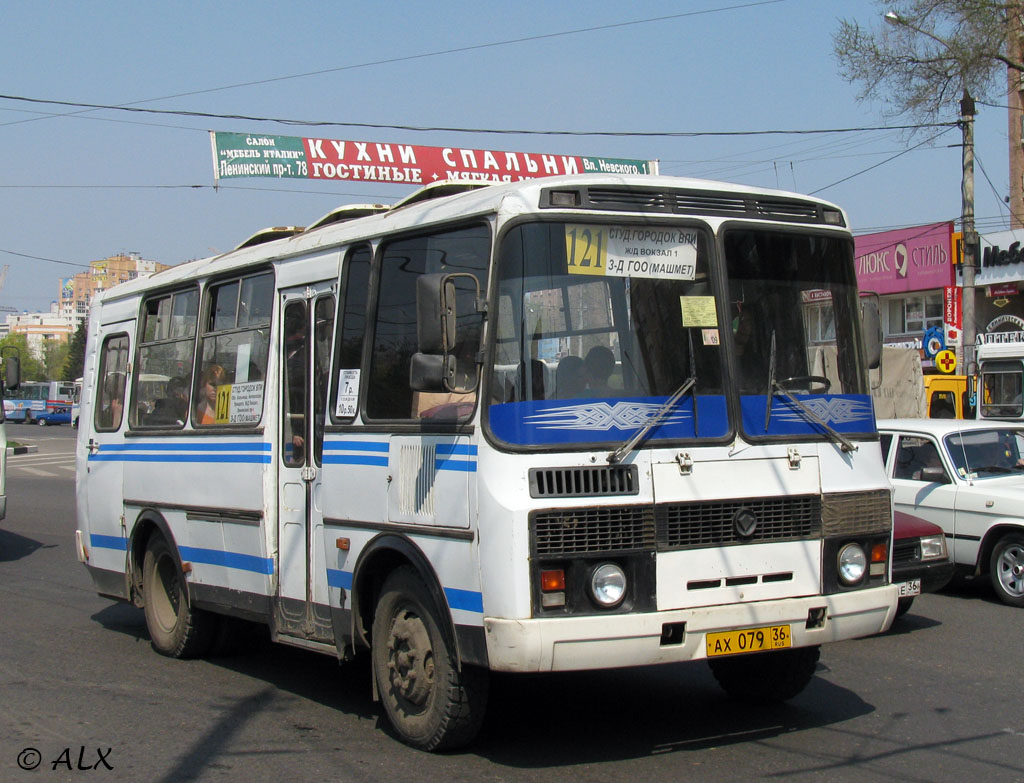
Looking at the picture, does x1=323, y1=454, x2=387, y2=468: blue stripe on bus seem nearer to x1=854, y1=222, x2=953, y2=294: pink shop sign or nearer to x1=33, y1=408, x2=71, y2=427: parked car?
x1=854, y1=222, x2=953, y2=294: pink shop sign

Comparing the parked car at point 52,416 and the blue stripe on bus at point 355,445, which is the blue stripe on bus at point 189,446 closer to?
the blue stripe on bus at point 355,445

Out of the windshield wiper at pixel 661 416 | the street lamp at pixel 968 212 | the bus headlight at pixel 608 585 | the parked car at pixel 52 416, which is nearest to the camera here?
the bus headlight at pixel 608 585

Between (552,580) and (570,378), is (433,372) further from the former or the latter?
(552,580)

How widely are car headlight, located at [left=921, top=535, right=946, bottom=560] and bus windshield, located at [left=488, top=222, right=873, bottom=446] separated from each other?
11.6ft

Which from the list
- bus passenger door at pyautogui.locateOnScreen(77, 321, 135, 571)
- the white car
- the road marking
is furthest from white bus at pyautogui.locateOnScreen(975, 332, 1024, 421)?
the road marking

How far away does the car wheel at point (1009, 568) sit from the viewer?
10.6 metres

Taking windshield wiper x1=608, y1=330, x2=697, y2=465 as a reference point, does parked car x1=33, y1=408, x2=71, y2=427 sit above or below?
below

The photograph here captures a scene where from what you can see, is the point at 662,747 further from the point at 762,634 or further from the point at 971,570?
the point at 971,570

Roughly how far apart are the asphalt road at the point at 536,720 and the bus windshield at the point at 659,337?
64.0 inches

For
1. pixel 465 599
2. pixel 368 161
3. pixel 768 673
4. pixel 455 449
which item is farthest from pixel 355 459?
pixel 368 161

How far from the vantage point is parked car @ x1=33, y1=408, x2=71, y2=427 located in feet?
246

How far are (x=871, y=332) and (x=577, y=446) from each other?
2064 mm

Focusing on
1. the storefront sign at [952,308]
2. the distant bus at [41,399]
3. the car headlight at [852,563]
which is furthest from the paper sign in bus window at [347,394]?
the distant bus at [41,399]

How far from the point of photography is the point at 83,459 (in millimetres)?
10078
